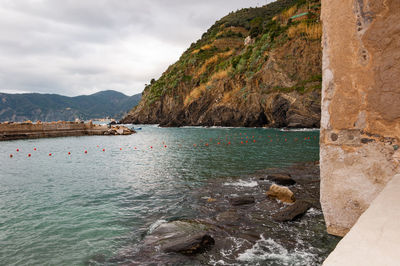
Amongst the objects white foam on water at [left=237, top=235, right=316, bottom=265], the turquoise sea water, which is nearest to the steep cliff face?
the turquoise sea water

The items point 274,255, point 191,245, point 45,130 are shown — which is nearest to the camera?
point 274,255

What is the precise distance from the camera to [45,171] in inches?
674

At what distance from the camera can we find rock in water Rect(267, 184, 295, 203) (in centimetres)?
927

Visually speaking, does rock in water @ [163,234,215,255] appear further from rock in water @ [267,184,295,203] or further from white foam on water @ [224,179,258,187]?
white foam on water @ [224,179,258,187]

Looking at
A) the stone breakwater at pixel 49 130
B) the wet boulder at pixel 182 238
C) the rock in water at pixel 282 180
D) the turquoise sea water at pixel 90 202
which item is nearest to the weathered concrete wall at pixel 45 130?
the stone breakwater at pixel 49 130

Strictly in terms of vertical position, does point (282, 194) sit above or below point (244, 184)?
above

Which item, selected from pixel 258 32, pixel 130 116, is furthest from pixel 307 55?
pixel 130 116

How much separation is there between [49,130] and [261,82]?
49693 mm

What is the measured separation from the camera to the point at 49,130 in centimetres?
4894

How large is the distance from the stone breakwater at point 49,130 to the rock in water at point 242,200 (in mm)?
48202

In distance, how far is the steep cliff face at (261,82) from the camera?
163 feet

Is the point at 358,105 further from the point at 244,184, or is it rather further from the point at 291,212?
the point at 244,184

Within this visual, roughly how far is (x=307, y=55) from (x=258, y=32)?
92.0ft

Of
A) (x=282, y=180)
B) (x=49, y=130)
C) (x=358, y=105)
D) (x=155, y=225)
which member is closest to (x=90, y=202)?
(x=155, y=225)
